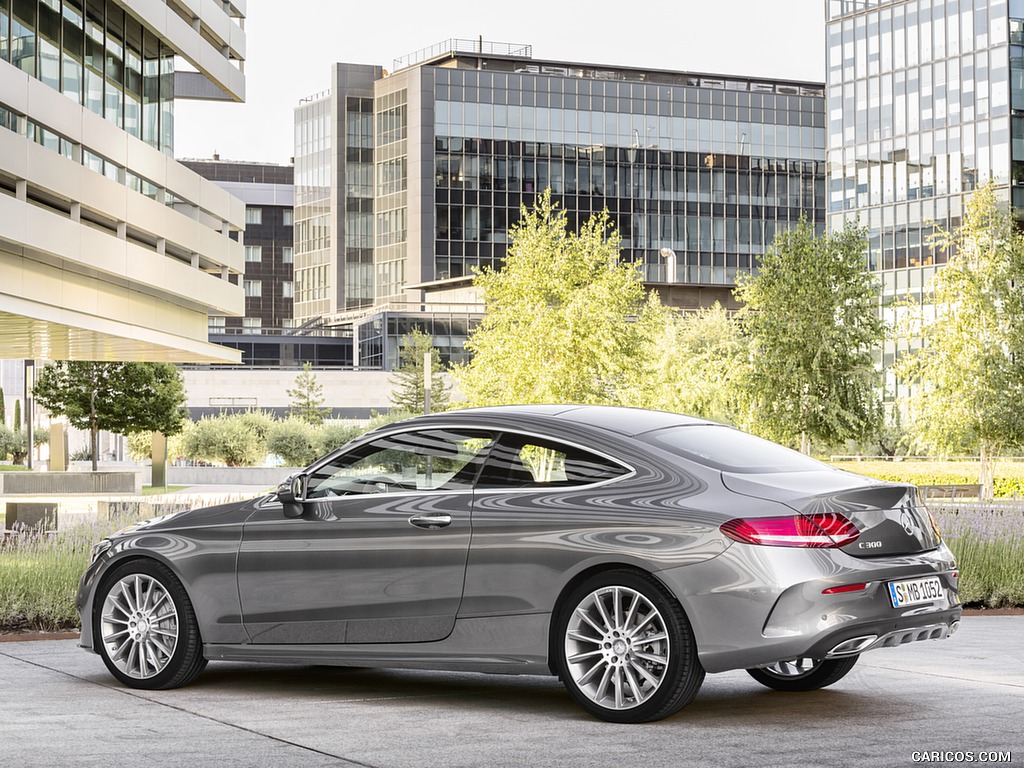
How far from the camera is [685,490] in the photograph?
6.41m

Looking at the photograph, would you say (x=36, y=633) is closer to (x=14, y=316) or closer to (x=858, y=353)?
(x=14, y=316)

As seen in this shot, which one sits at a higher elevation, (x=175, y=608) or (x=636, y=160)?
(x=636, y=160)

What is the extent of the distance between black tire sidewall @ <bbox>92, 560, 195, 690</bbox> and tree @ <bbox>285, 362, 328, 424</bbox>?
6960 cm

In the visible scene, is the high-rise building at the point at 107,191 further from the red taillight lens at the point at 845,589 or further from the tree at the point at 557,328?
the red taillight lens at the point at 845,589

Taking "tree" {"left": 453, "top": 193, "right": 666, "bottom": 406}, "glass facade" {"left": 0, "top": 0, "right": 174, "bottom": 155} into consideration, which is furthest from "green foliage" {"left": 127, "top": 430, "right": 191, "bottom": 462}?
"glass facade" {"left": 0, "top": 0, "right": 174, "bottom": 155}

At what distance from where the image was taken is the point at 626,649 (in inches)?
249

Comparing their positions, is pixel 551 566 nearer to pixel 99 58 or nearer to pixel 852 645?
pixel 852 645

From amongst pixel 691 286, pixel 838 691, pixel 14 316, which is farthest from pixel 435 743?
pixel 691 286

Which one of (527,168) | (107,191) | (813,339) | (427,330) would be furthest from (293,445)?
(527,168)

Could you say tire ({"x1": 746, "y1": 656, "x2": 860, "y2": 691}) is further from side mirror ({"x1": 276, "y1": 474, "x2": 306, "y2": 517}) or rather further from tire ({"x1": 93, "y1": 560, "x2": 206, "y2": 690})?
tire ({"x1": 93, "y1": 560, "x2": 206, "y2": 690})

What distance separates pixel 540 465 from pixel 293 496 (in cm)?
137

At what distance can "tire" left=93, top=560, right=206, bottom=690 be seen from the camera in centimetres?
764

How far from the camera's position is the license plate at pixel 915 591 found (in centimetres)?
625

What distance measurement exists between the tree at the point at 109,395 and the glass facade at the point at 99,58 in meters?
14.5
